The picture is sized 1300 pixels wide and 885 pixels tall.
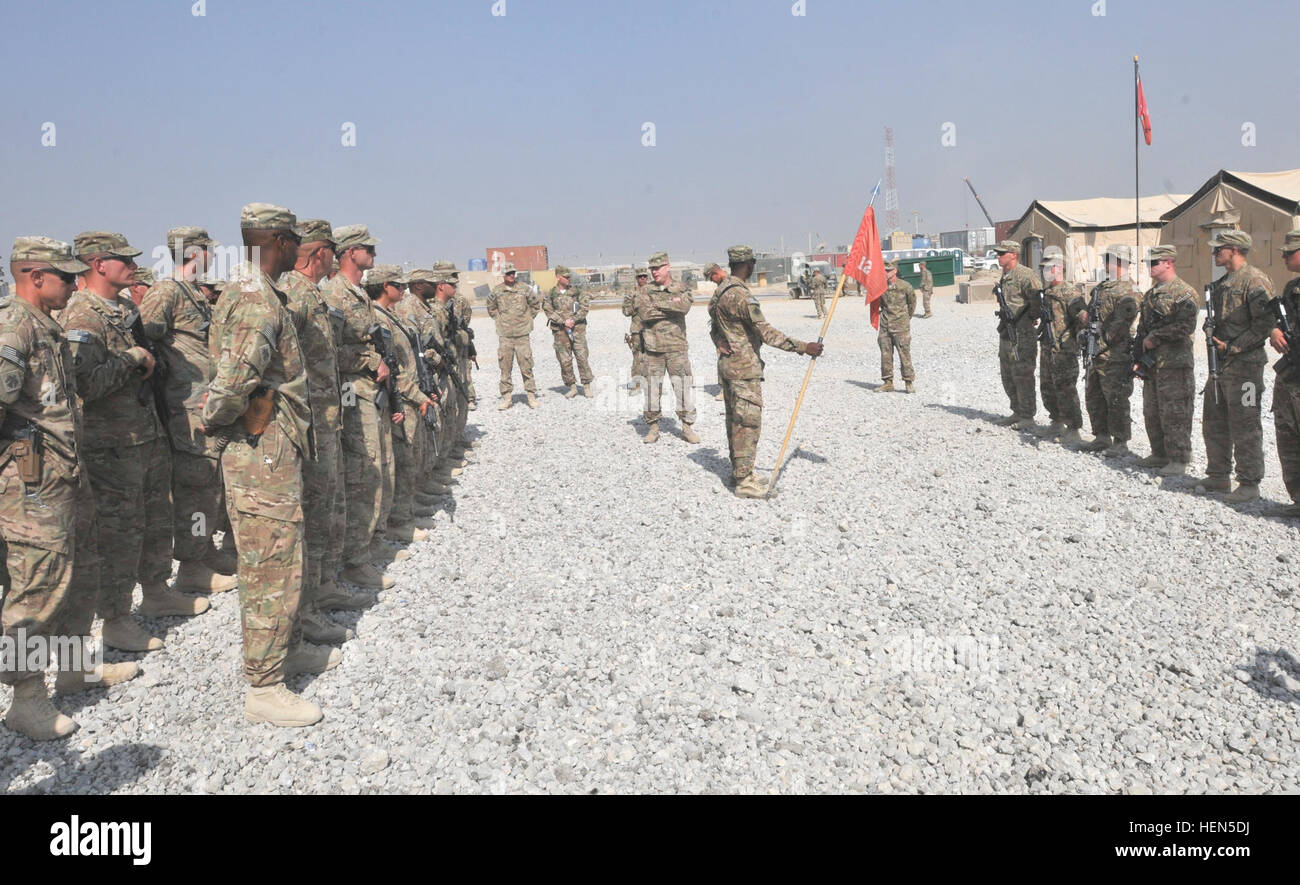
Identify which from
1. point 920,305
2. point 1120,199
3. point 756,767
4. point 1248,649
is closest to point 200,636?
point 756,767

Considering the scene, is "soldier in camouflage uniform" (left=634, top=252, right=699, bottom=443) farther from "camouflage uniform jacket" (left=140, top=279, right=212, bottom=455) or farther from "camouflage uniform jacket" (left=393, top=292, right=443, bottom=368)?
"camouflage uniform jacket" (left=140, top=279, right=212, bottom=455)

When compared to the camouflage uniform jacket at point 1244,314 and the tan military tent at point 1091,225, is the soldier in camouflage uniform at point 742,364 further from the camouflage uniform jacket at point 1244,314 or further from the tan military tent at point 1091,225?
the tan military tent at point 1091,225

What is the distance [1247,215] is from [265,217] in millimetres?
22649

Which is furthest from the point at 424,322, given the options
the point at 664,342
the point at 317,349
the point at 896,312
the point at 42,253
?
the point at 896,312

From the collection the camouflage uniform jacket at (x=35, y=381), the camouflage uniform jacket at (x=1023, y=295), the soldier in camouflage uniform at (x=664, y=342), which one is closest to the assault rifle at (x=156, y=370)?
the camouflage uniform jacket at (x=35, y=381)

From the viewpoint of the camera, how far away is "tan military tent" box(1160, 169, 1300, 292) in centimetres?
1805

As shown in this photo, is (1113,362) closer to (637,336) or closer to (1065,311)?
(1065,311)

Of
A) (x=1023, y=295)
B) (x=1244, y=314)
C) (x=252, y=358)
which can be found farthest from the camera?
(x=1023, y=295)

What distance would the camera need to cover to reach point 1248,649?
4043 millimetres

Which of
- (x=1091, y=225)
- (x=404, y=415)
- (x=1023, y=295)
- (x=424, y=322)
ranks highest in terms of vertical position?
(x=1091, y=225)

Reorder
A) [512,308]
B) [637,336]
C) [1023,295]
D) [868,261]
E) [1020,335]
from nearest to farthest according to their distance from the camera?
[868,261] < [1023,295] < [1020,335] < [637,336] < [512,308]

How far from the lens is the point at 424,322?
8109 mm

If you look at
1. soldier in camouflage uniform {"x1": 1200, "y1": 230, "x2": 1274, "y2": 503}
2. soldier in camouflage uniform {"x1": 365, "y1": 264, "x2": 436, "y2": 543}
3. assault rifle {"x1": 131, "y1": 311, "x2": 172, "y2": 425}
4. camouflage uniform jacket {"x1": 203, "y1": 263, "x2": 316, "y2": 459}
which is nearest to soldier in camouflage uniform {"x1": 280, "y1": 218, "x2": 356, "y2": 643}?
camouflage uniform jacket {"x1": 203, "y1": 263, "x2": 316, "y2": 459}
